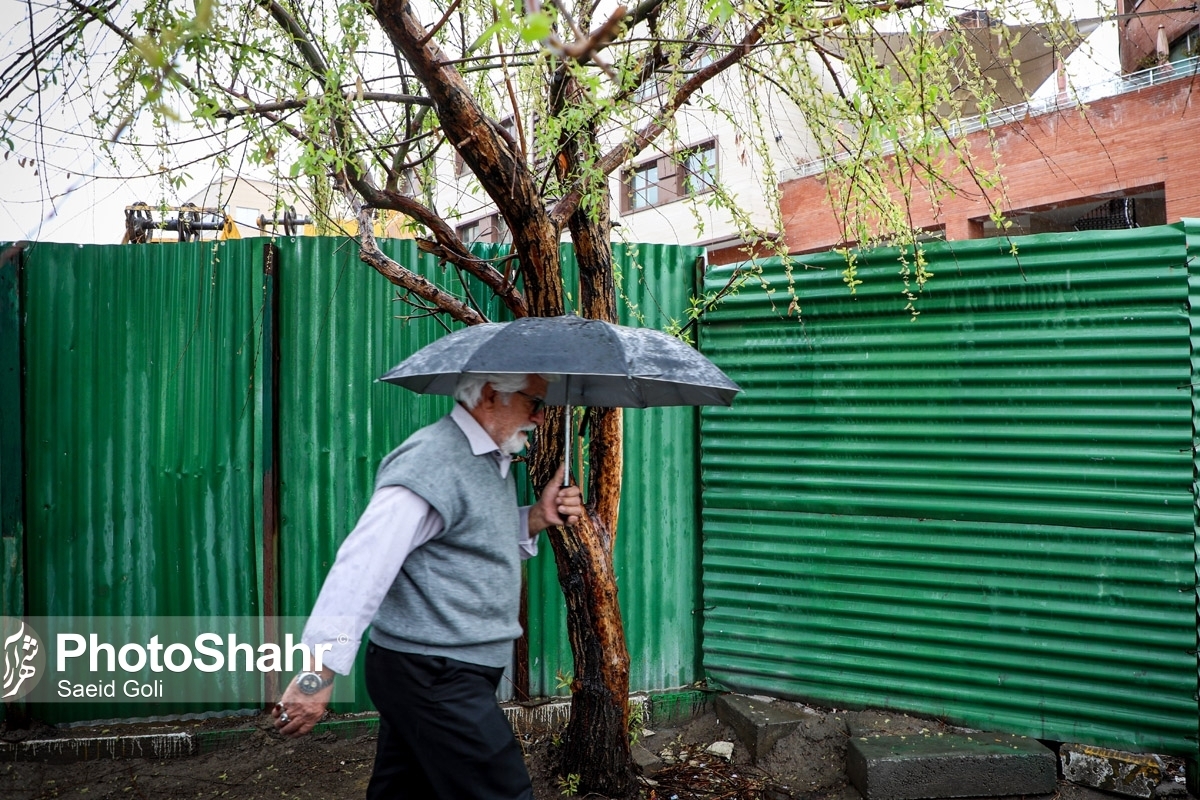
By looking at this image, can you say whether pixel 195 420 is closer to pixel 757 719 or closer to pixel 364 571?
pixel 364 571

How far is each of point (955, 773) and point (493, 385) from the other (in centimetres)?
299

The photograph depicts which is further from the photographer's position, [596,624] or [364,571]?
[596,624]

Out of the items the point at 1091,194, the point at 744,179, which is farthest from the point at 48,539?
the point at 744,179

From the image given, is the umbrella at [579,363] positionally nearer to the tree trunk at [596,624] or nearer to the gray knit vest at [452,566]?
the gray knit vest at [452,566]

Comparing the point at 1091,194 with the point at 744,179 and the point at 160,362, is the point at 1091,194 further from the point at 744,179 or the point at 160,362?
the point at 160,362

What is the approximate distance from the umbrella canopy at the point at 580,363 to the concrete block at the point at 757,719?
7.32 feet

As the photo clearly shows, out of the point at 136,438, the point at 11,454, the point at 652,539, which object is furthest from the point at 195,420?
the point at 652,539

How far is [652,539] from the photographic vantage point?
16.3 ft

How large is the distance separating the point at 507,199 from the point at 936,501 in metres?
2.76

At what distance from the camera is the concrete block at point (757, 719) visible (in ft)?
14.3

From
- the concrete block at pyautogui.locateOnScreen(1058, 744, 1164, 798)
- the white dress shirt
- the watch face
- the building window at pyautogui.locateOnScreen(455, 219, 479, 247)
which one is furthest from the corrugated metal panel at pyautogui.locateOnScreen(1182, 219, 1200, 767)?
the watch face

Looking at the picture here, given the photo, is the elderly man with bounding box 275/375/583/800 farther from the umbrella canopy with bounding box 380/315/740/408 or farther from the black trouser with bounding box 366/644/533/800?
the umbrella canopy with bounding box 380/315/740/408

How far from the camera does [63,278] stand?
4539mm

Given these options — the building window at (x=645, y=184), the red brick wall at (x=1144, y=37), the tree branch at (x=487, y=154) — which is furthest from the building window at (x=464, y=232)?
the red brick wall at (x=1144, y=37)
